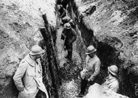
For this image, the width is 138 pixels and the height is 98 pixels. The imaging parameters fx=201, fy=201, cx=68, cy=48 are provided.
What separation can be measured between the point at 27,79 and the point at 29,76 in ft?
0.31

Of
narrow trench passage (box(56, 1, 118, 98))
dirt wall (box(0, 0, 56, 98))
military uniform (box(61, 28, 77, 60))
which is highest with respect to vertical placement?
dirt wall (box(0, 0, 56, 98))

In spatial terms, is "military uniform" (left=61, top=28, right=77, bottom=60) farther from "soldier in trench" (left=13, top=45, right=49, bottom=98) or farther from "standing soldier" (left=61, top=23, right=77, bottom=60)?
"soldier in trench" (left=13, top=45, right=49, bottom=98)

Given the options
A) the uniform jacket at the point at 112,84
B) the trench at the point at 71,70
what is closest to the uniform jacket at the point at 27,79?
the trench at the point at 71,70

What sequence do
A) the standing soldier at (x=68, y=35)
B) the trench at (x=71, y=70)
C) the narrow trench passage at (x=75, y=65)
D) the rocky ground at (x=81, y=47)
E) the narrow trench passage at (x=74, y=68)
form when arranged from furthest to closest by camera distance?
the standing soldier at (x=68, y=35) < the narrow trench passage at (x=74, y=68) < the narrow trench passage at (x=75, y=65) < the trench at (x=71, y=70) < the rocky ground at (x=81, y=47)

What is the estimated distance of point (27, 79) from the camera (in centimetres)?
533

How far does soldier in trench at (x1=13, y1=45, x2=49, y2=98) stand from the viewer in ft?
16.9

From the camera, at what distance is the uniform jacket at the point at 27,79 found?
16.9 feet

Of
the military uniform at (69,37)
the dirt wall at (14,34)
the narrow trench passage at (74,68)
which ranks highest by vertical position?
the dirt wall at (14,34)

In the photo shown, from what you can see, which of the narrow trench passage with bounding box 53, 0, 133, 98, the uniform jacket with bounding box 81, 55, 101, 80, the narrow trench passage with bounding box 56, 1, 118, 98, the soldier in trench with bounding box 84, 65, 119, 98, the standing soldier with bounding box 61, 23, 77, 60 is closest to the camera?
the soldier in trench with bounding box 84, 65, 119, 98

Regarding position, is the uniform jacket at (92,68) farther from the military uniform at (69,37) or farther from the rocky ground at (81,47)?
the military uniform at (69,37)

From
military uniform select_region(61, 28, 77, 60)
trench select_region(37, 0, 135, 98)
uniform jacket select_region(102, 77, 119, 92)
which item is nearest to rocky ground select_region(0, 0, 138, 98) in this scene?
trench select_region(37, 0, 135, 98)

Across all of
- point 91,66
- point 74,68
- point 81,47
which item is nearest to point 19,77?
point 91,66

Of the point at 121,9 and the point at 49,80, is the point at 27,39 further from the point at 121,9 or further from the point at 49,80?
the point at 121,9

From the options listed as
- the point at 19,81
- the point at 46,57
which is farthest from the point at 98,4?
the point at 19,81
